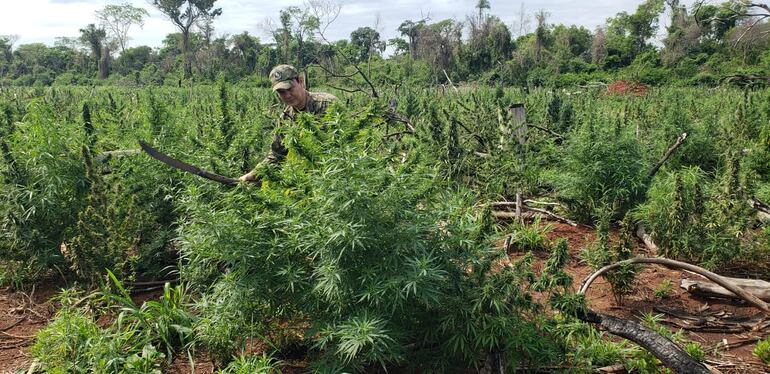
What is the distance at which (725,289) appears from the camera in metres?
3.75

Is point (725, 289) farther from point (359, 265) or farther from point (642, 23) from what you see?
point (642, 23)

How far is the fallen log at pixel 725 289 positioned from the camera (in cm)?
362

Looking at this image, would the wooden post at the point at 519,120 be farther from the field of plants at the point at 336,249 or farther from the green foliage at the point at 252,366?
the green foliage at the point at 252,366

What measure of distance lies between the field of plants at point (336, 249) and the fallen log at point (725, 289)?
157 millimetres

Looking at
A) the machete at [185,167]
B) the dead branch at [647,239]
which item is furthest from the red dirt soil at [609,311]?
the machete at [185,167]

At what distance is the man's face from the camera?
14.3ft

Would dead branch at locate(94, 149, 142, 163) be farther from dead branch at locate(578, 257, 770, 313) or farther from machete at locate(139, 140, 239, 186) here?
dead branch at locate(578, 257, 770, 313)

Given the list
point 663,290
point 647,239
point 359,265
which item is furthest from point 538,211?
point 359,265

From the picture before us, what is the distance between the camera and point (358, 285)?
243 cm

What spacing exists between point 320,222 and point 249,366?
0.81m

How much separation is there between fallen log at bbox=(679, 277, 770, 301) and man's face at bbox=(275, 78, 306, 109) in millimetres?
3246

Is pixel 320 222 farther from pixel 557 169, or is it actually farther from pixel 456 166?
pixel 557 169

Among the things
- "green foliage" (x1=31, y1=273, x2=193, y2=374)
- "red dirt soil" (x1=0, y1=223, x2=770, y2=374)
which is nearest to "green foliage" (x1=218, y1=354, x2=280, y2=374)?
"red dirt soil" (x1=0, y1=223, x2=770, y2=374)

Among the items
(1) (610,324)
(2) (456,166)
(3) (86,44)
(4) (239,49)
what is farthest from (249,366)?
(3) (86,44)
